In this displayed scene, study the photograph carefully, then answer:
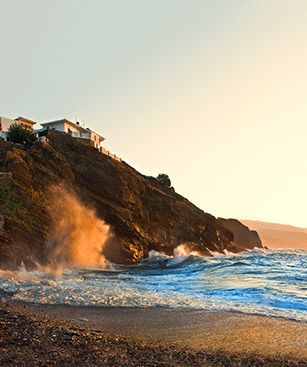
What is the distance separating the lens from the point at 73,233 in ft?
116

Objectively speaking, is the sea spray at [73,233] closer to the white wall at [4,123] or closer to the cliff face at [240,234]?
the white wall at [4,123]

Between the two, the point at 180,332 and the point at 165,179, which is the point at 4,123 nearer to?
the point at 165,179

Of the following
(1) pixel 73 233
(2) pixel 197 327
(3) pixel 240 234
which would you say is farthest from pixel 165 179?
(2) pixel 197 327

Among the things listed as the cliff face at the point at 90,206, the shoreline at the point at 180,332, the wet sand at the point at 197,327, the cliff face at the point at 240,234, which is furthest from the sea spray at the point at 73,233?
the cliff face at the point at 240,234

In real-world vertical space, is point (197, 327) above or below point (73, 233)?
below

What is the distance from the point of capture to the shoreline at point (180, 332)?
6.69 meters

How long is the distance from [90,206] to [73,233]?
6766 millimetres

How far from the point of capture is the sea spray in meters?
31.5

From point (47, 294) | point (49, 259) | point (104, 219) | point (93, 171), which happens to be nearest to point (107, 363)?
point (47, 294)

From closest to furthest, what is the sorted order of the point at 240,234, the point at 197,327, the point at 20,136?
the point at 197,327 < the point at 20,136 < the point at 240,234

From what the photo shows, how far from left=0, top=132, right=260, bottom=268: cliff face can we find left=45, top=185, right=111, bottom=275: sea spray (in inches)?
22.2

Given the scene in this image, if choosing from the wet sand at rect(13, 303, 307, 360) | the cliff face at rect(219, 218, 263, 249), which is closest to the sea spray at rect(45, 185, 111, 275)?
the wet sand at rect(13, 303, 307, 360)

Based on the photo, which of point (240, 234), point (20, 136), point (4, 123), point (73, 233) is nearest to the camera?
point (73, 233)

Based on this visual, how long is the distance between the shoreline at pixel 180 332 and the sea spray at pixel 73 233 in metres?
18.1
